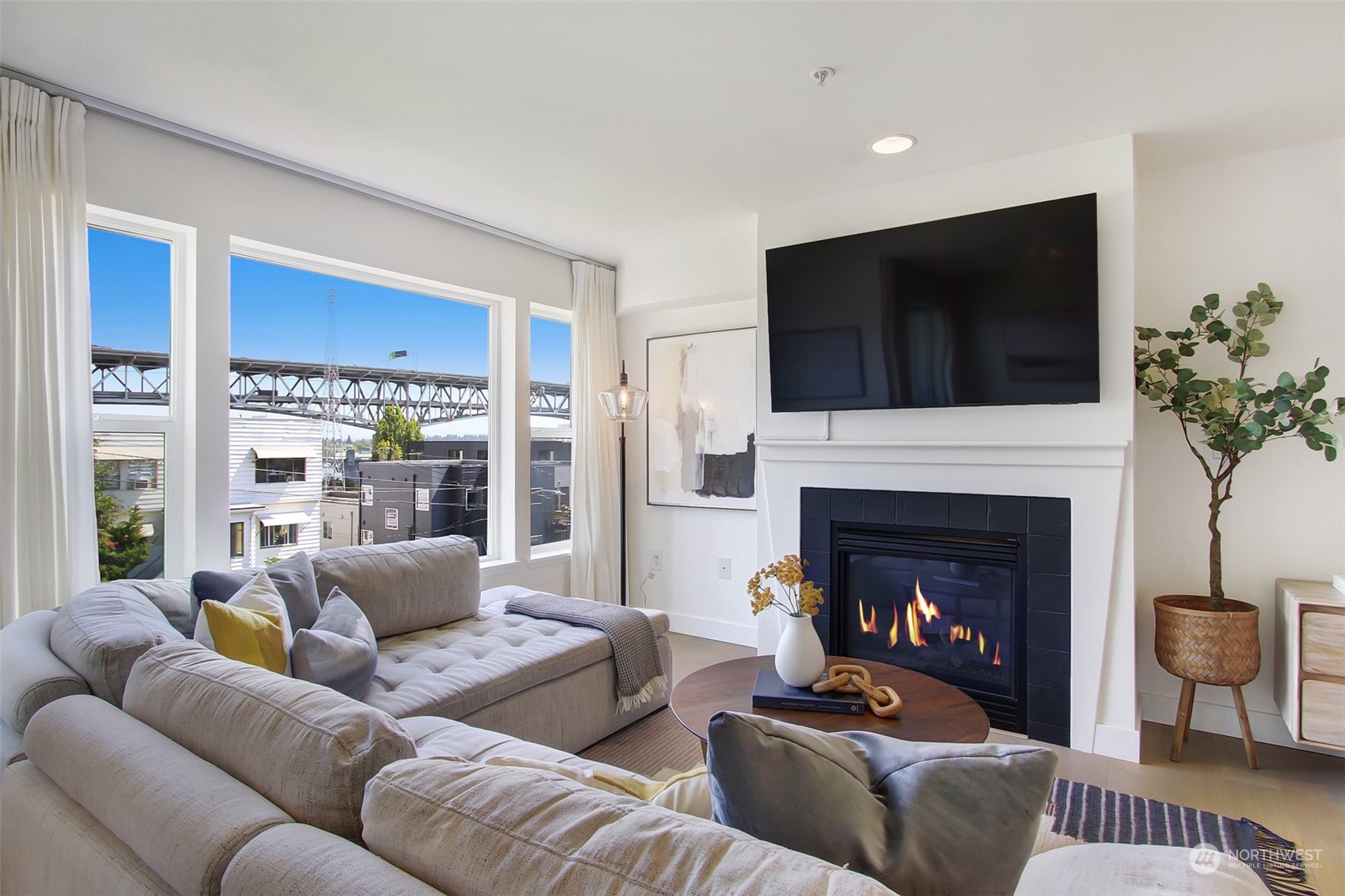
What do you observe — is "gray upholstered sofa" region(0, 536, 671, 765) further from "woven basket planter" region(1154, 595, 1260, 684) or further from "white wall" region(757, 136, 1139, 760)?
"woven basket planter" region(1154, 595, 1260, 684)

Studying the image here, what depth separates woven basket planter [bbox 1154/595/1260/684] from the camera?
2545mm

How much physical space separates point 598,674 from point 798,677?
3.35ft

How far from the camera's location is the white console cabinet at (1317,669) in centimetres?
236

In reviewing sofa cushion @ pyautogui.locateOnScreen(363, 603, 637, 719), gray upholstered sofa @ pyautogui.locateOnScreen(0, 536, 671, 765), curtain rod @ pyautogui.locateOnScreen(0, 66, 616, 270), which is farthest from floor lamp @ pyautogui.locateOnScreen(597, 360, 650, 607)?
sofa cushion @ pyautogui.locateOnScreen(363, 603, 637, 719)

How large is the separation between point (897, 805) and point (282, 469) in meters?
3.18

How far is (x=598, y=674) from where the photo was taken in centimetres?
284

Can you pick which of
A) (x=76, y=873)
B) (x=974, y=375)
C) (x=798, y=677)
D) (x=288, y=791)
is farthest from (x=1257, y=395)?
(x=76, y=873)

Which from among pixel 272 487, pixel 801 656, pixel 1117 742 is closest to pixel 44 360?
pixel 272 487

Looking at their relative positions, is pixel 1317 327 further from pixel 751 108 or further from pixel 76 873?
pixel 76 873

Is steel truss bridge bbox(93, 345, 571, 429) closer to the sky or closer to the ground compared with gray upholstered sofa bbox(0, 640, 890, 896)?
closer to the sky

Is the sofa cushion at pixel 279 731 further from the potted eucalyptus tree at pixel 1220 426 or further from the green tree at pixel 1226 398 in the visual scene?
the green tree at pixel 1226 398

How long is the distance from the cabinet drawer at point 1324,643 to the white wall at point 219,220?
4.02 m

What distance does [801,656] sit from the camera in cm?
Answer: 212

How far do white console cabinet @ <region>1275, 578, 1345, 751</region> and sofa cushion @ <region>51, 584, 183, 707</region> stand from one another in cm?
352
